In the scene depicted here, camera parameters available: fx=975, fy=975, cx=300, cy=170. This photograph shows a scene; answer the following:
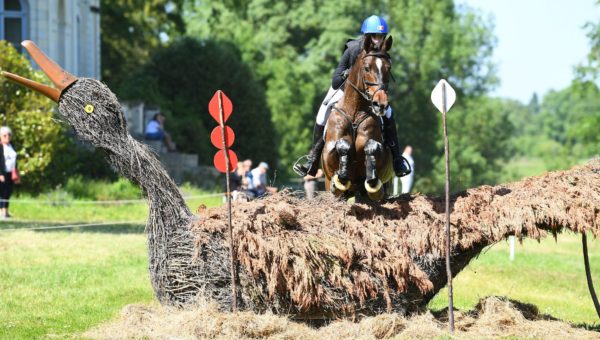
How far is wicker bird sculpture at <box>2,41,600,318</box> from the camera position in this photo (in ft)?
33.9

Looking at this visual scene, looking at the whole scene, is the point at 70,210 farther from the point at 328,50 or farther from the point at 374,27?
the point at 328,50

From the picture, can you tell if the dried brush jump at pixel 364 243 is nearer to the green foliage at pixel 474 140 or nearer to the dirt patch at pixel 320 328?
the dirt patch at pixel 320 328

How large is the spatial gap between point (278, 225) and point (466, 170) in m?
62.2

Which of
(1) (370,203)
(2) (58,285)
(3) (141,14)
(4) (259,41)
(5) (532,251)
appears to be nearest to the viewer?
(1) (370,203)

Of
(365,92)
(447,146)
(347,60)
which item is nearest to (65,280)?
(347,60)

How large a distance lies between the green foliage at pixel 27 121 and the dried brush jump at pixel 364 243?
15514 millimetres

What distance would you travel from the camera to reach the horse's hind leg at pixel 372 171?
481 inches

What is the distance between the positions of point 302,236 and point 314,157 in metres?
3.27

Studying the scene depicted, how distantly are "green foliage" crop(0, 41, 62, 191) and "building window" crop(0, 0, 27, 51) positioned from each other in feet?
16.1

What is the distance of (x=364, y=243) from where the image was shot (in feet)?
35.0

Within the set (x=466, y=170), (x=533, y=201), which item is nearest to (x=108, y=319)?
(x=533, y=201)

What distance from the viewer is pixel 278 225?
10.6 m

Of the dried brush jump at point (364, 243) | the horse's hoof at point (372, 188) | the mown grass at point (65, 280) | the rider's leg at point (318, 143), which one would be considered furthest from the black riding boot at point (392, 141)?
the mown grass at point (65, 280)

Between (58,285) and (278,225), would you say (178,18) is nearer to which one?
(58,285)
